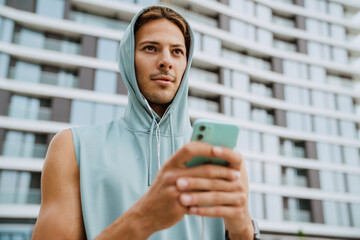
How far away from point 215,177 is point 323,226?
106ft

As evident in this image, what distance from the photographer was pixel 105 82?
2427 cm

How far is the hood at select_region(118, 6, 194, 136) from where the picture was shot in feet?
6.97

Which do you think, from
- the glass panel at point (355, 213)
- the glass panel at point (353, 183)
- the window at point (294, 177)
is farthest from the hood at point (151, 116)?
the glass panel at point (353, 183)

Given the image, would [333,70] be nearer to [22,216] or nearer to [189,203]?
[22,216]

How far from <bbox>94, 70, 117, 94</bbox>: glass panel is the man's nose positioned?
22896 millimetres

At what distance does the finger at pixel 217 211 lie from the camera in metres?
1.14

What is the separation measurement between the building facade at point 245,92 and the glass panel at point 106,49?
8cm

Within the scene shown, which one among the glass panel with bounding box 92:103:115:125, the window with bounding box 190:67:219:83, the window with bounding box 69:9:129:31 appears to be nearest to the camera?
the glass panel with bounding box 92:103:115:125

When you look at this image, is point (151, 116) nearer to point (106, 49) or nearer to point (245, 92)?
point (106, 49)

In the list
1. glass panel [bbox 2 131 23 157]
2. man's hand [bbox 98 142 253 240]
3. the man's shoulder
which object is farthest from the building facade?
man's hand [bbox 98 142 253 240]

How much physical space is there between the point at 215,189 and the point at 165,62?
1.14 metres

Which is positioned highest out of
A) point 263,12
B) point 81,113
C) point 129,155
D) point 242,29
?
point 263,12

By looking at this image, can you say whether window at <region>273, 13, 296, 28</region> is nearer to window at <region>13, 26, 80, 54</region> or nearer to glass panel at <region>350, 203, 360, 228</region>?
glass panel at <region>350, 203, 360, 228</region>

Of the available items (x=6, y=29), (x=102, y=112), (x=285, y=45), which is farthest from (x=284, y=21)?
(x=6, y=29)
